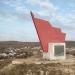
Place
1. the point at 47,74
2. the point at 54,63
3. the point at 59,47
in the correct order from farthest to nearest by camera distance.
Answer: the point at 59,47 → the point at 54,63 → the point at 47,74

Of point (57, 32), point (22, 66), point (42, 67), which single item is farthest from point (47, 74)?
point (57, 32)

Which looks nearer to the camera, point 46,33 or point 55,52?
point 55,52

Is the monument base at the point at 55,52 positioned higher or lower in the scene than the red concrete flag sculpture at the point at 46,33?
lower

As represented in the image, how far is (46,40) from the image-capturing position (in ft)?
137

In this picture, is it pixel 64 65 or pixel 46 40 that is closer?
pixel 64 65

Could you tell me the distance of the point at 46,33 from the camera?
42.0 meters

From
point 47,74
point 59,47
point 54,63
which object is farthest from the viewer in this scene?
point 59,47

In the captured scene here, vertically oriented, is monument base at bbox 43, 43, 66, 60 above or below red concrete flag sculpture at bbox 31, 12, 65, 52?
below

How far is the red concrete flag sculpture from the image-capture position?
41031 millimetres

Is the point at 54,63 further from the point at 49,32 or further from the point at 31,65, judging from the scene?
the point at 49,32

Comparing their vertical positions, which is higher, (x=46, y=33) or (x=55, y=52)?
(x=46, y=33)

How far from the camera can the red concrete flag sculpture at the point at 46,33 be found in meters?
41.0

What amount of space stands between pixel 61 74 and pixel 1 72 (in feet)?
33.8

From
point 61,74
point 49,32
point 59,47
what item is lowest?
point 61,74
